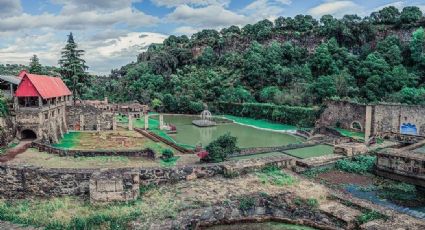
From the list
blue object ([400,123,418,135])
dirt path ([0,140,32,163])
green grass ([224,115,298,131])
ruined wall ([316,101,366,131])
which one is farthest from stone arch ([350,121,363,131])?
dirt path ([0,140,32,163])

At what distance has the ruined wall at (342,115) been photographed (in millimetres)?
28909

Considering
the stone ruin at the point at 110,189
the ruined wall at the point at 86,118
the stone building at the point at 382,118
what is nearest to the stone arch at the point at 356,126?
the stone building at the point at 382,118

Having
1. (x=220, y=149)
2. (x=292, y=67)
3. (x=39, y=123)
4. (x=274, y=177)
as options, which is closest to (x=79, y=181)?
(x=274, y=177)

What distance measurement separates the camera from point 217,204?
27.7ft

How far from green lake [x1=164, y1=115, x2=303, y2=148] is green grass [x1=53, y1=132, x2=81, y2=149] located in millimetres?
7620

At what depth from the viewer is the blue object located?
24094 millimetres

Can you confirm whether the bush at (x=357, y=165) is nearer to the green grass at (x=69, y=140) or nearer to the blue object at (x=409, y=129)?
the blue object at (x=409, y=129)

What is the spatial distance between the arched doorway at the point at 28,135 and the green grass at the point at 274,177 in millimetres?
19244

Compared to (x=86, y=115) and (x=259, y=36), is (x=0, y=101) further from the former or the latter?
(x=259, y=36)

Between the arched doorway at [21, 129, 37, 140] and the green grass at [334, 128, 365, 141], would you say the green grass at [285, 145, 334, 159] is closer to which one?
the green grass at [334, 128, 365, 141]

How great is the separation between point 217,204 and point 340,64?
47296 millimetres

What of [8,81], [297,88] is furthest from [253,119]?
[8,81]

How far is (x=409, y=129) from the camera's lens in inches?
957

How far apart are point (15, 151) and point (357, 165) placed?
17.5 metres
